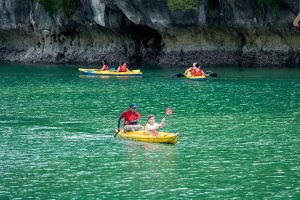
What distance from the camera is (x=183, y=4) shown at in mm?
57094

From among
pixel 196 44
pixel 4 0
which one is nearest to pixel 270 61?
pixel 196 44

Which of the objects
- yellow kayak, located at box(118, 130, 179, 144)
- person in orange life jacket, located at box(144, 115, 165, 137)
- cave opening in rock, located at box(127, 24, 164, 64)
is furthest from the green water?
cave opening in rock, located at box(127, 24, 164, 64)

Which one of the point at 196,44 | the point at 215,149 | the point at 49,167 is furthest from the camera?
the point at 196,44

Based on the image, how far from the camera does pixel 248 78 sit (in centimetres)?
4916

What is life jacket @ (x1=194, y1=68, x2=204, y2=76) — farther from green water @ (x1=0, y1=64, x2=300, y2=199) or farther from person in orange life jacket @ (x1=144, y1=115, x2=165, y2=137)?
person in orange life jacket @ (x1=144, y1=115, x2=165, y2=137)

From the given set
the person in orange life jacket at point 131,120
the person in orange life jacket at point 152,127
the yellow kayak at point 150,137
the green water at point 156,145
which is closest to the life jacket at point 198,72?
the green water at point 156,145

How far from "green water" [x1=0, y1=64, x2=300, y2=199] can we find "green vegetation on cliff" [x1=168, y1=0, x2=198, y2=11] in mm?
11340

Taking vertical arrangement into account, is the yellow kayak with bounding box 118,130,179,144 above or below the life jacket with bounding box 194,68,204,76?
below

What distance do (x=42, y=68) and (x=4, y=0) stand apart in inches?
400

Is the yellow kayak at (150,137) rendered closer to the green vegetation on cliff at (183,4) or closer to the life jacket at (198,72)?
the life jacket at (198,72)

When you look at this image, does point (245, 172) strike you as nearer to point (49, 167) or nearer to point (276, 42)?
point (49, 167)

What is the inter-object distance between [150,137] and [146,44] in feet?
128

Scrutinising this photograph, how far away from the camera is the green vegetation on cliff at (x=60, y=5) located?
66000 millimetres

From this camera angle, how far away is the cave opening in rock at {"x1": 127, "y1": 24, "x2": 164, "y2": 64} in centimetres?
6575
